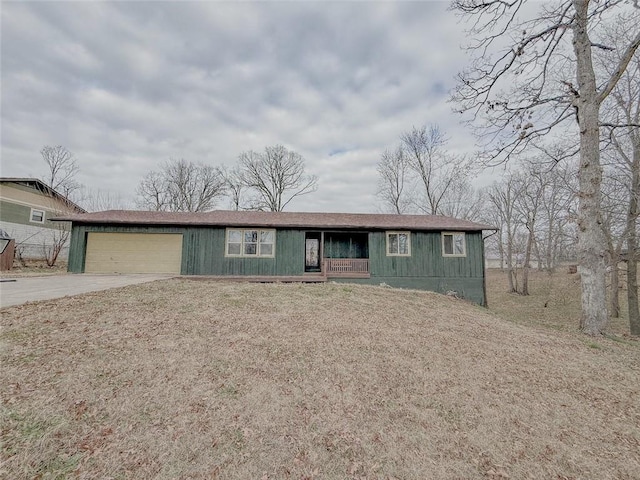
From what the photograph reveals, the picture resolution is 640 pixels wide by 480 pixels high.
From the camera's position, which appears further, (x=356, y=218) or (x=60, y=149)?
(x=60, y=149)

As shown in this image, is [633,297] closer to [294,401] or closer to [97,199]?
[294,401]

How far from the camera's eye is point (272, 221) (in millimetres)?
12500

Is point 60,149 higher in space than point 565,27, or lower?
higher

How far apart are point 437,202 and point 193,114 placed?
19230 mm

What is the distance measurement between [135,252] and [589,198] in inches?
612

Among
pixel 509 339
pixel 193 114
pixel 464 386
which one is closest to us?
pixel 464 386

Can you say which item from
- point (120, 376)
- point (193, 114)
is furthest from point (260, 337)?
point (193, 114)

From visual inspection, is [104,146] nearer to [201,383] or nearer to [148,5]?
[148,5]

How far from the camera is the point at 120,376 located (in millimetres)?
3266

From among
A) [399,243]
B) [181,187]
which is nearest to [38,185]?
[181,187]

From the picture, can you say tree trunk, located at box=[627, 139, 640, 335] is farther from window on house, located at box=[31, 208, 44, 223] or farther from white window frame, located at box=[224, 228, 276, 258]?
window on house, located at box=[31, 208, 44, 223]

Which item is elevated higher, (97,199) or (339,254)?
(97,199)

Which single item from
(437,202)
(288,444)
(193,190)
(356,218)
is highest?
(193,190)

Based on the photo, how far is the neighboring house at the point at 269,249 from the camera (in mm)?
11984
